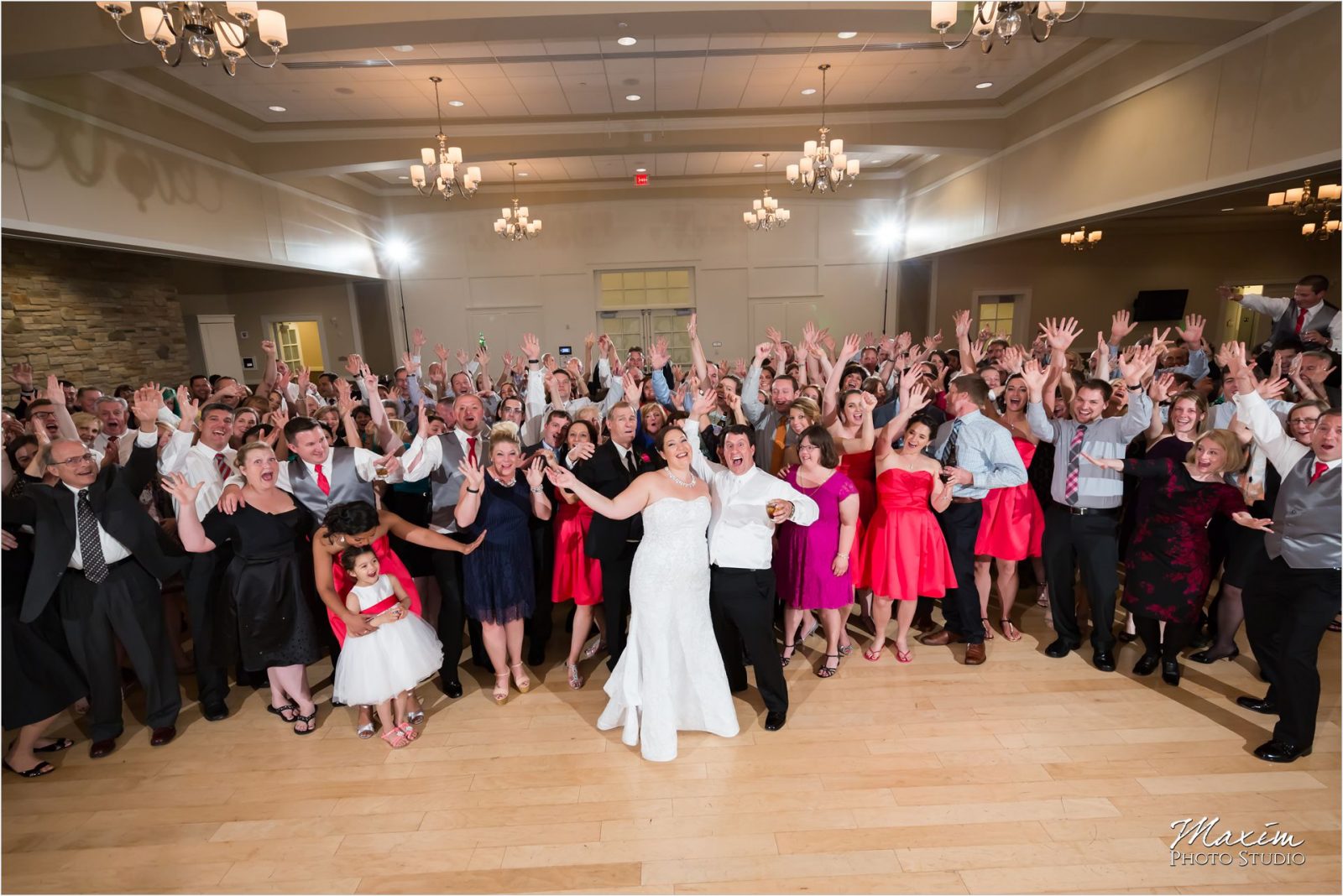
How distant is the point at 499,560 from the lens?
301cm

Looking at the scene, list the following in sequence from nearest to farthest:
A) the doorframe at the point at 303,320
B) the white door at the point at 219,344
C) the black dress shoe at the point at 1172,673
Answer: the black dress shoe at the point at 1172,673
the white door at the point at 219,344
the doorframe at the point at 303,320

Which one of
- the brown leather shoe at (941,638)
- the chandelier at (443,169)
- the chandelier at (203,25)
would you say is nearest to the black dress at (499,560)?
the brown leather shoe at (941,638)

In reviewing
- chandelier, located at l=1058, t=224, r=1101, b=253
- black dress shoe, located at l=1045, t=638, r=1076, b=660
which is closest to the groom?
black dress shoe, located at l=1045, t=638, r=1076, b=660

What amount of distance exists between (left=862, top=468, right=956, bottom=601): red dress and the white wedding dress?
45.5 inches

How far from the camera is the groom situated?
2719 millimetres

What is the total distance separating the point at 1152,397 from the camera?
3.61 metres

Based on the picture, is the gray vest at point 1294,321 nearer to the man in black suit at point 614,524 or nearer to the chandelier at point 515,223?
the man in black suit at point 614,524

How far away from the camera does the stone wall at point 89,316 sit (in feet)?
20.5

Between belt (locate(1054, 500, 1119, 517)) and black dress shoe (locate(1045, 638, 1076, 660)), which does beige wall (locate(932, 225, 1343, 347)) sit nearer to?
belt (locate(1054, 500, 1119, 517))

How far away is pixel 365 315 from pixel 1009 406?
40.2 feet

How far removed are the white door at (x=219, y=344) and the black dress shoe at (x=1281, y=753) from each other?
12.5 metres

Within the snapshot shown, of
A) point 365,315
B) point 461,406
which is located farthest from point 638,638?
point 365,315

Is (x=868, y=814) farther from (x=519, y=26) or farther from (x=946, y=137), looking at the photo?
(x=946, y=137)

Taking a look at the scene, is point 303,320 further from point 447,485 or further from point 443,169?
point 447,485
